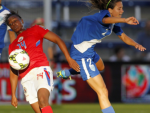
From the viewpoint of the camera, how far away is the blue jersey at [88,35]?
461 cm

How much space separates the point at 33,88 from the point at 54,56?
15.1 ft

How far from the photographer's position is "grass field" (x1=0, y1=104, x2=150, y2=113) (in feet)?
25.6

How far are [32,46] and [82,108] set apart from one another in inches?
154

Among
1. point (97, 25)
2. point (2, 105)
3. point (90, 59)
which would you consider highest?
point (97, 25)

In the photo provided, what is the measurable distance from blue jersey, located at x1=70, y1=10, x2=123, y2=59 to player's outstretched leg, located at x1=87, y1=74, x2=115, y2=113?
406 millimetres

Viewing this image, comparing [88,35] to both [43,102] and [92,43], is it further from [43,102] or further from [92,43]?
[43,102]

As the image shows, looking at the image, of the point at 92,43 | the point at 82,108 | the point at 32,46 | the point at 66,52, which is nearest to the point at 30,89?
the point at 32,46

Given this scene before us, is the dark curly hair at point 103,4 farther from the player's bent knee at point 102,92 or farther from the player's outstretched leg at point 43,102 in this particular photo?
the player's outstretched leg at point 43,102

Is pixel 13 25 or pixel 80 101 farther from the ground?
pixel 13 25

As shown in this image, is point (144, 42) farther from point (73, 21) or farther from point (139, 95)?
point (73, 21)

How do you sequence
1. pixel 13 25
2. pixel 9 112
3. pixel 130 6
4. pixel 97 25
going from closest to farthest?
pixel 97 25, pixel 13 25, pixel 9 112, pixel 130 6

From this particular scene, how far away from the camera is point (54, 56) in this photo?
366 inches

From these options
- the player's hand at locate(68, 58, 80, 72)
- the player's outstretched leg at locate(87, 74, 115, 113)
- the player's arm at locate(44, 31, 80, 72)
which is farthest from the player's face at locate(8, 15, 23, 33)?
the player's outstretched leg at locate(87, 74, 115, 113)

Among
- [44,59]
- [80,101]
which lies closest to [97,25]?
[44,59]
